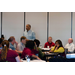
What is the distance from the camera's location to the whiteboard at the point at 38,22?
744cm

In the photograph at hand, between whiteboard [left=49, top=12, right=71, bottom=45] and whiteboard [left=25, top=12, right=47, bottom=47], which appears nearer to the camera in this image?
whiteboard [left=25, top=12, right=47, bottom=47]

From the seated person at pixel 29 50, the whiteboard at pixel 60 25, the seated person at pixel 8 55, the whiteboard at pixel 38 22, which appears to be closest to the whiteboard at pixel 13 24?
the whiteboard at pixel 38 22

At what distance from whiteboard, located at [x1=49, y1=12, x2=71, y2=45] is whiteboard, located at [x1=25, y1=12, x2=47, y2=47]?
1.10 feet

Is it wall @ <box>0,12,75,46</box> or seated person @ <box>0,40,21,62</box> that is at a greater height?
wall @ <box>0,12,75,46</box>

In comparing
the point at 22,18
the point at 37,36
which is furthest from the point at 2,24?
the point at 37,36

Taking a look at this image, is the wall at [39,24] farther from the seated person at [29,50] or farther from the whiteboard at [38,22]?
the seated person at [29,50]

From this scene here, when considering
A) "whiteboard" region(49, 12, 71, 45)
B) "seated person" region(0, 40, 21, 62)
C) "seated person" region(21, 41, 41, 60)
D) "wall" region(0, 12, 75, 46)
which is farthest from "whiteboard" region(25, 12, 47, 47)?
"seated person" region(0, 40, 21, 62)

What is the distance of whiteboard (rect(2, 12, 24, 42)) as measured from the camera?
7398 millimetres

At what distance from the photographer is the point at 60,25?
7.58m

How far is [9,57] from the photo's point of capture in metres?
2.99

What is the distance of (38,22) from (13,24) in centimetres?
136

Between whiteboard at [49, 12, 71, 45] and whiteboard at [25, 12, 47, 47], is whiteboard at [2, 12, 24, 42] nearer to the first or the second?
whiteboard at [25, 12, 47, 47]
